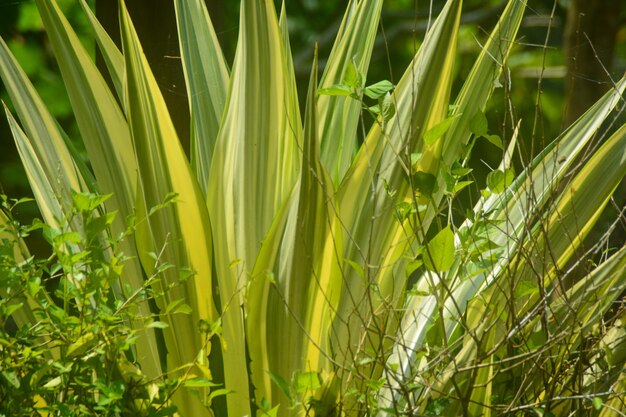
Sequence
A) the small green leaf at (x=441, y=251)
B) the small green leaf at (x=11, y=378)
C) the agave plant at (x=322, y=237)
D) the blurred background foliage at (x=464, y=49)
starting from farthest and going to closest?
the blurred background foliage at (x=464, y=49)
the agave plant at (x=322, y=237)
the small green leaf at (x=441, y=251)
the small green leaf at (x=11, y=378)

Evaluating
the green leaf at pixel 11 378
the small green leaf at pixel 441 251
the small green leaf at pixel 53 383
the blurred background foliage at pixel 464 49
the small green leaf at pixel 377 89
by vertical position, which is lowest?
the blurred background foliage at pixel 464 49

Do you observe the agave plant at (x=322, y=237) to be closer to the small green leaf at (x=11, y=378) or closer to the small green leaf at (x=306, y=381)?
the small green leaf at (x=306, y=381)

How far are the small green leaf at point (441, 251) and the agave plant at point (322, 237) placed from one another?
16mm

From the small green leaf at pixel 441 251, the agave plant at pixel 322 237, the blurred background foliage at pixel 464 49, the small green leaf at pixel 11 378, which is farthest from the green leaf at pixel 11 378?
the blurred background foliage at pixel 464 49

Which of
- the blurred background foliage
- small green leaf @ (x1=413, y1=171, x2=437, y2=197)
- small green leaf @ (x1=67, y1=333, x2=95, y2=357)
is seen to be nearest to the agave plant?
small green leaf @ (x1=413, y1=171, x2=437, y2=197)

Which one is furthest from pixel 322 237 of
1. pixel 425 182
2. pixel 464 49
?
pixel 464 49

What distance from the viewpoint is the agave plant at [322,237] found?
1.13 metres

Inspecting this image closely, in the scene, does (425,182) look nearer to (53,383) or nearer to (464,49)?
(53,383)

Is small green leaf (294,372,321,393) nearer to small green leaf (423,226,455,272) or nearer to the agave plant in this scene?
the agave plant

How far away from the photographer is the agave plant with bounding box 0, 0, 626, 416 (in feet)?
3.69

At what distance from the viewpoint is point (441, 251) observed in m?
1.03

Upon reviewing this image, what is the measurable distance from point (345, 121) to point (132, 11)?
612mm

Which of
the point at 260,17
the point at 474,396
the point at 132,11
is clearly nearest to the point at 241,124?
the point at 260,17

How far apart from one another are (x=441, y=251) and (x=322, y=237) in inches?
A: 7.7
